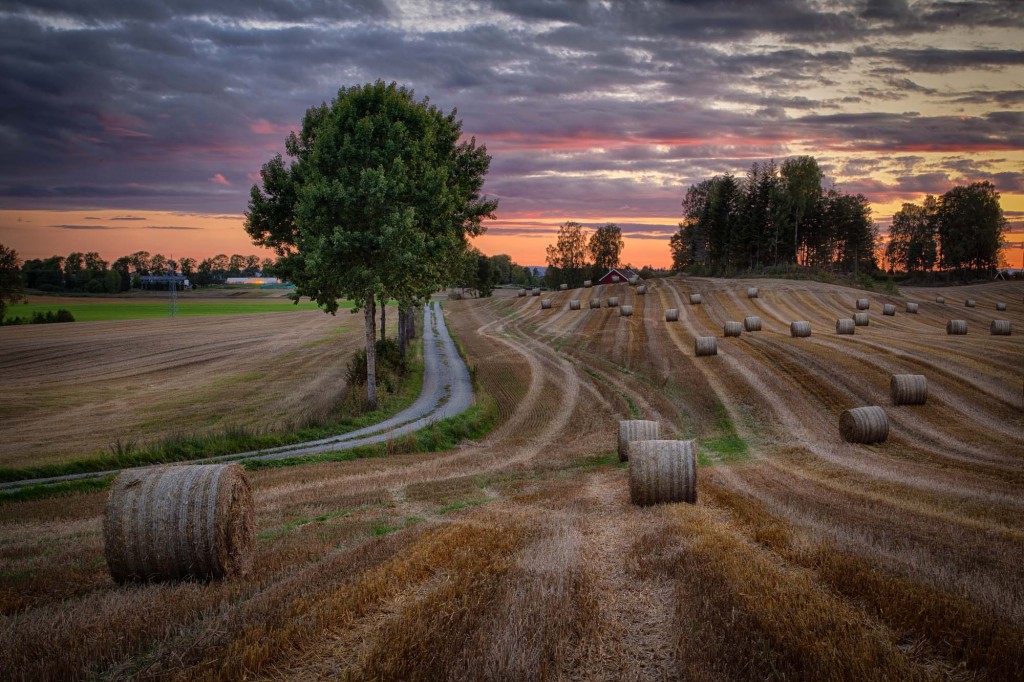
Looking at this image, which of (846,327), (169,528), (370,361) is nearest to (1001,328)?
(846,327)

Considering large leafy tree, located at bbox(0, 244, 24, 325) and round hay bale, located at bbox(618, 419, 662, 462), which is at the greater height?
large leafy tree, located at bbox(0, 244, 24, 325)

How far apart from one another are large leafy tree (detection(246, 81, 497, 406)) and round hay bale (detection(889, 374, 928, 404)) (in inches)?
949

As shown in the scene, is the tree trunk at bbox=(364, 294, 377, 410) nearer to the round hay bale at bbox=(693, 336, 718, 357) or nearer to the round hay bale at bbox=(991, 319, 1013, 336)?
the round hay bale at bbox=(693, 336, 718, 357)

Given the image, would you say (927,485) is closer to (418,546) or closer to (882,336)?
(418,546)

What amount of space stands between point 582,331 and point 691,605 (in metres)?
53.1

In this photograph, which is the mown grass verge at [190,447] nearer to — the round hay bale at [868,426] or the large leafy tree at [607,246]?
the round hay bale at [868,426]

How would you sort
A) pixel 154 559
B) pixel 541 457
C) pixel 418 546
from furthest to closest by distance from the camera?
pixel 541 457, pixel 418 546, pixel 154 559

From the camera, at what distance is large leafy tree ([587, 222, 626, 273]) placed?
6484 inches

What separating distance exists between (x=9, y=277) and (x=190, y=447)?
2948 inches

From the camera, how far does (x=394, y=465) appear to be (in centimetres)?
2094

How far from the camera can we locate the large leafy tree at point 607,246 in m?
165

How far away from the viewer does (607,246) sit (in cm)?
16488

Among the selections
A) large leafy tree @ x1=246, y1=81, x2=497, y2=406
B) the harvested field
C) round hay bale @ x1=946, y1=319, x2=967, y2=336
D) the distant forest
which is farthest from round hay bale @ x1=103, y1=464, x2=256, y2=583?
the distant forest

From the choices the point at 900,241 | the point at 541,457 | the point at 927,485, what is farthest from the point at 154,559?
the point at 900,241
